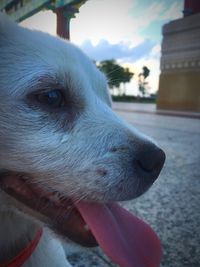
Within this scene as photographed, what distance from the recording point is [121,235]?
5.78 ft

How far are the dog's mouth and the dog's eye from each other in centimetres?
40

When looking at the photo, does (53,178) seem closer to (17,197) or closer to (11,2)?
(17,197)

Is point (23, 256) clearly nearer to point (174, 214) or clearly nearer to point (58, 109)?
point (58, 109)

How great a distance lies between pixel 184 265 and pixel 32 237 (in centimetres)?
89

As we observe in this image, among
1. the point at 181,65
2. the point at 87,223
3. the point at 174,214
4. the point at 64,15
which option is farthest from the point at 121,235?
the point at 181,65

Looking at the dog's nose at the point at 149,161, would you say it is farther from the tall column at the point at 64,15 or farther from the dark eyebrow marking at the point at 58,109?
the tall column at the point at 64,15

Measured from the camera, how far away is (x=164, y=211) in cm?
283

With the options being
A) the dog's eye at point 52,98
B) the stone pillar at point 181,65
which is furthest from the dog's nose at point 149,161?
the stone pillar at point 181,65

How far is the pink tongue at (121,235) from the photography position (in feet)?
5.42

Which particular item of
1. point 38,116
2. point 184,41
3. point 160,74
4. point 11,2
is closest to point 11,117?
point 38,116

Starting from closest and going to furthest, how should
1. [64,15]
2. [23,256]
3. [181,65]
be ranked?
1. [23,256]
2. [64,15]
3. [181,65]

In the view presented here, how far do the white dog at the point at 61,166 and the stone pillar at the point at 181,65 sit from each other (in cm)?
1532

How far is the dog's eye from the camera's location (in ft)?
5.98

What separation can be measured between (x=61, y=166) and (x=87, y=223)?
29 centimetres
